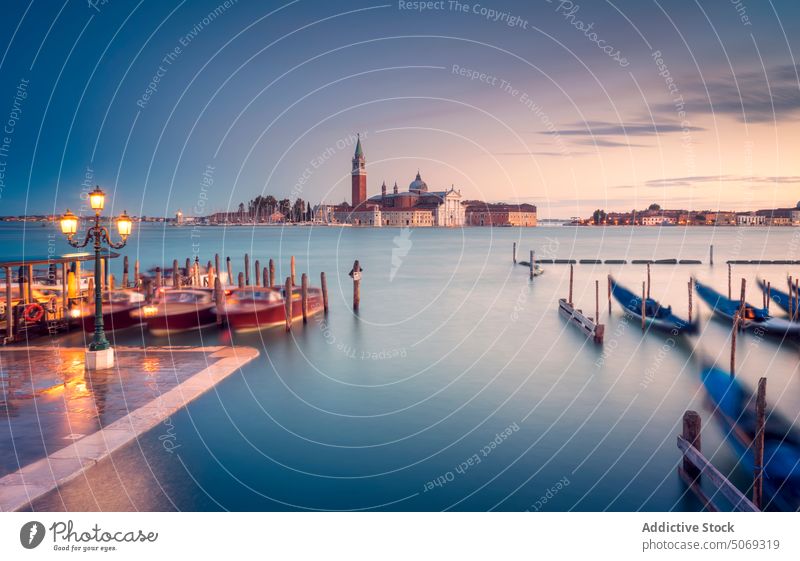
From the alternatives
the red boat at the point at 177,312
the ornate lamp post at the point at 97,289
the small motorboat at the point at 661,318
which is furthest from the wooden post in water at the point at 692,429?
the red boat at the point at 177,312

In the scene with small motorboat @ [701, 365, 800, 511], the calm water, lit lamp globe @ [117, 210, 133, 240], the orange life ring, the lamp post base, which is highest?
lit lamp globe @ [117, 210, 133, 240]

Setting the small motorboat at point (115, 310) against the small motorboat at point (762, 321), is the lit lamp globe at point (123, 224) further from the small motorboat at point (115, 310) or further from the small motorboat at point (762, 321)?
the small motorboat at point (762, 321)

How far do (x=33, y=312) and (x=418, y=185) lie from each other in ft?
451

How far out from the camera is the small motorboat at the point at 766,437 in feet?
20.9

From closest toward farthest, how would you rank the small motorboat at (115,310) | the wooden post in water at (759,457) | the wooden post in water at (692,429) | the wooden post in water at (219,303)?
the wooden post in water at (759,457) < the wooden post in water at (692,429) < the small motorboat at (115,310) < the wooden post in water at (219,303)

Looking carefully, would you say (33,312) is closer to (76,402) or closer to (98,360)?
(98,360)

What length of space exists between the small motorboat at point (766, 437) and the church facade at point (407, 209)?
427 feet

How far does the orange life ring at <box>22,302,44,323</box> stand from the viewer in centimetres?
1472

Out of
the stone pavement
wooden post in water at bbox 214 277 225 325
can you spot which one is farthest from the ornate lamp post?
wooden post in water at bbox 214 277 225 325

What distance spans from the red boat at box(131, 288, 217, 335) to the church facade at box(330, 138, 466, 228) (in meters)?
120

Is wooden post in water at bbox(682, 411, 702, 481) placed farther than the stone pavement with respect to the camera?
Yes

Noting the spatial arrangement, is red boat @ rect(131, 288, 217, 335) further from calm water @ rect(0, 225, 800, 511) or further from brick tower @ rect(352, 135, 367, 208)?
brick tower @ rect(352, 135, 367, 208)

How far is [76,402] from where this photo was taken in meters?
8.53
